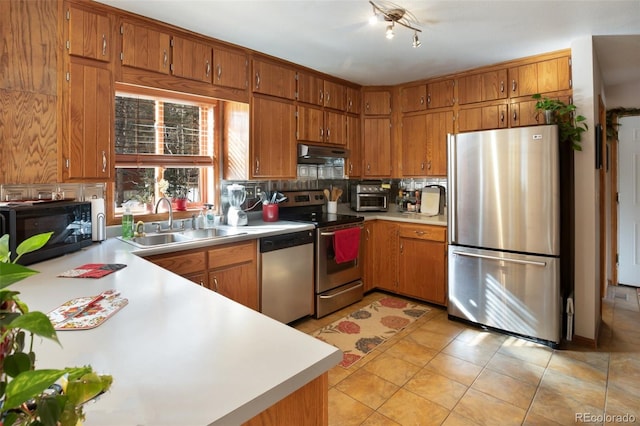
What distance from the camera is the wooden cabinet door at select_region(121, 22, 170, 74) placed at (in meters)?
2.45

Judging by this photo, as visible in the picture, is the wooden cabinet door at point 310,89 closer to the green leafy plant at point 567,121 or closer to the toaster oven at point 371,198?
the toaster oven at point 371,198

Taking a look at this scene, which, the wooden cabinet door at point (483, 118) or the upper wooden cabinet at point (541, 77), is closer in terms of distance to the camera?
the upper wooden cabinet at point (541, 77)

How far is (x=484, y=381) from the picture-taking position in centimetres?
233

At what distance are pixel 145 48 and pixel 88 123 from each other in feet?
2.20

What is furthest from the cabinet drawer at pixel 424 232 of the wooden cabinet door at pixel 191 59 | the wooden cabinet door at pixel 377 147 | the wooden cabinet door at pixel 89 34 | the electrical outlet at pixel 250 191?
the wooden cabinet door at pixel 89 34

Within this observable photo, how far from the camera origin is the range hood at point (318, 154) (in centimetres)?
363

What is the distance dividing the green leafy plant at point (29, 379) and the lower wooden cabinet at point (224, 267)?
197 centimetres

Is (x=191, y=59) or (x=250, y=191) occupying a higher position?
(x=191, y=59)

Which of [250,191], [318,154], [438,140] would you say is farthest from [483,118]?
[250,191]

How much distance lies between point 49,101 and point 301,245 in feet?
6.66

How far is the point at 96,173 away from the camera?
2.38 m

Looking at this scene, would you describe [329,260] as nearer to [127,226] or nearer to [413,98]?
[127,226]

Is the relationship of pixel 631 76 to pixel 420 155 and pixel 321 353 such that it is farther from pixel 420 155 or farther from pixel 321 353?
pixel 321 353

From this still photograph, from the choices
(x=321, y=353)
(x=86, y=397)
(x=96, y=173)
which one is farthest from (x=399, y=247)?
(x=86, y=397)
